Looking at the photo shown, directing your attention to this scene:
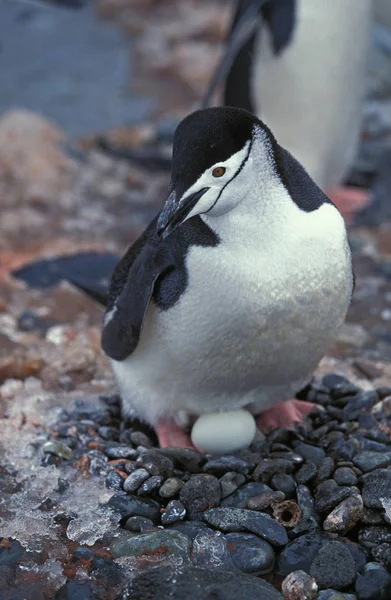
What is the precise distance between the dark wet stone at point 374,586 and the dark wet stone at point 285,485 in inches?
12.2

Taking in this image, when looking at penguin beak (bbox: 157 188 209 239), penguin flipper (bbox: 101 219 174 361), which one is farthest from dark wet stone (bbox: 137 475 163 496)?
penguin beak (bbox: 157 188 209 239)

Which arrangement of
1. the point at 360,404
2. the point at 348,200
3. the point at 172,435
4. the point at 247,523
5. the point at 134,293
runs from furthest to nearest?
1. the point at 348,200
2. the point at 360,404
3. the point at 172,435
4. the point at 134,293
5. the point at 247,523

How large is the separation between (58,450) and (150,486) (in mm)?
298

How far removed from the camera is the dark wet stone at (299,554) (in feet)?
6.41

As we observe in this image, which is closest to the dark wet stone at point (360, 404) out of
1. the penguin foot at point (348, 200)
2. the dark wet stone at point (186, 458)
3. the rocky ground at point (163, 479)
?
the rocky ground at point (163, 479)

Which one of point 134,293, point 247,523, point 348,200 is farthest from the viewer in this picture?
point 348,200

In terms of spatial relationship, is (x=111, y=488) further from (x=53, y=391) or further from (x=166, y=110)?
(x=166, y=110)

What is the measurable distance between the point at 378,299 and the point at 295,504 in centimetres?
143

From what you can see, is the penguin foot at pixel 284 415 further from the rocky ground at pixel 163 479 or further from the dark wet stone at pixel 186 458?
the dark wet stone at pixel 186 458

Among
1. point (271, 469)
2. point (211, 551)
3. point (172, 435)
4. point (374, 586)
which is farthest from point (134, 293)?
point (374, 586)

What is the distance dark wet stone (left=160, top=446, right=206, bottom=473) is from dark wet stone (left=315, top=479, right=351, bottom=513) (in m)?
0.30

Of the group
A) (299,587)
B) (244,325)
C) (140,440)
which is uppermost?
(244,325)

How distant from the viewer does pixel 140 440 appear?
2430 millimetres

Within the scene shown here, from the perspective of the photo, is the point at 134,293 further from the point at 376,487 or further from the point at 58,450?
the point at 376,487
